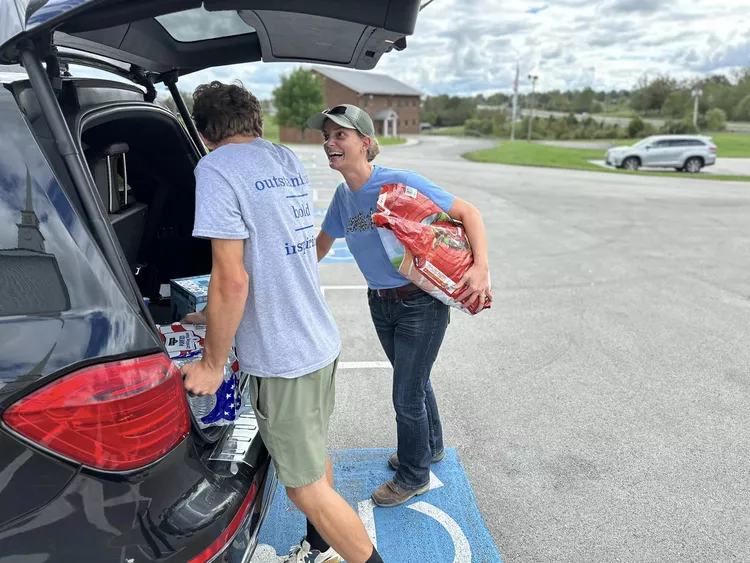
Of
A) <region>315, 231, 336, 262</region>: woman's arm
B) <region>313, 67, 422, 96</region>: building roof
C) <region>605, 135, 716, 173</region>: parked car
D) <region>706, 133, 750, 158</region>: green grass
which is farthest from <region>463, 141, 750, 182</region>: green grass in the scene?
<region>313, 67, 422, 96</region>: building roof

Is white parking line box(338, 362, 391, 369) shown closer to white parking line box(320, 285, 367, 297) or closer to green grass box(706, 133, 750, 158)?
white parking line box(320, 285, 367, 297)

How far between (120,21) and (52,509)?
119 centimetres

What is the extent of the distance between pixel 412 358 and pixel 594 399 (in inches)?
75.3

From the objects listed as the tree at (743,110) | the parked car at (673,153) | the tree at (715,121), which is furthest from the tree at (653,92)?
the parked car at (673,153)

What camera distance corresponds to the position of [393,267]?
2420mm

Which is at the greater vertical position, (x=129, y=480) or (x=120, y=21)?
(x=120, y=21)

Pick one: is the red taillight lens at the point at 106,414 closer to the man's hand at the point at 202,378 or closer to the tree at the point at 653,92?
the man's hand at the point at 202,378

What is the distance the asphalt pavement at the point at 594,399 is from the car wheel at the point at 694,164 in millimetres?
17403

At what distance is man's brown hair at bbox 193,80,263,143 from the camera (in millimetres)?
1840

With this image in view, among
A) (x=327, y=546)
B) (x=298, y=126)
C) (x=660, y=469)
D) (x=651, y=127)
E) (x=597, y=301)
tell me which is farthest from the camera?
(x=298, y=126)

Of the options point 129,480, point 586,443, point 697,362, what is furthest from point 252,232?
point 697,362

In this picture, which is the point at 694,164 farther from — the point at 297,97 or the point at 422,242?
the point at 297,97

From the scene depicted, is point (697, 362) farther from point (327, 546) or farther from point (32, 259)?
point (32, 259)

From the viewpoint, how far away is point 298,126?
6278 centimetres
